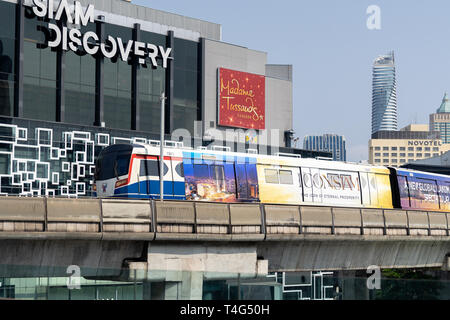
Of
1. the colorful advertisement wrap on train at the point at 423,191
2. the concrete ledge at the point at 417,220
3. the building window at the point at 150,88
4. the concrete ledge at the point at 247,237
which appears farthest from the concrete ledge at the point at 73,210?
the building window at the point at 150,88

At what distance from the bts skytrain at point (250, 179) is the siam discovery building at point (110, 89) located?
22889mm

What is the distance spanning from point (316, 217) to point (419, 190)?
1878 cm

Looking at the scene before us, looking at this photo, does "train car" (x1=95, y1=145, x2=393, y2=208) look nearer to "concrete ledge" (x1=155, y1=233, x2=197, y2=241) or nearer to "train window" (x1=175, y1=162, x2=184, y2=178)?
"train window" (x1=175, y1=162, x2=184, y2=178)

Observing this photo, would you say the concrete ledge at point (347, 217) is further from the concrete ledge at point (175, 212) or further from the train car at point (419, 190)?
the train car at point (419, 190)

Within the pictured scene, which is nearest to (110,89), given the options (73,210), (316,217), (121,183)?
(121,183)

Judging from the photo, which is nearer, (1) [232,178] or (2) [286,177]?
(1) [232,178]

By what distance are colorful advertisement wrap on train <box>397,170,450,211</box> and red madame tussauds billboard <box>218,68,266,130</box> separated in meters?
28.4

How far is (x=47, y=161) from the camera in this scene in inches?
2344

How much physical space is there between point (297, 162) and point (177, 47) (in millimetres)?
33556

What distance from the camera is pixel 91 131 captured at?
6297 cm

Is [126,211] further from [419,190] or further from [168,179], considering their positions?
[419,190]

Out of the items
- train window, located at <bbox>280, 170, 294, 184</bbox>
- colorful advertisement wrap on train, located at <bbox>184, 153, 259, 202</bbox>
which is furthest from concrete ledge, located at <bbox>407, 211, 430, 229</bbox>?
colorful advertisement wrap on train, located at <bbox>184, 153, 259, 202</bbox>

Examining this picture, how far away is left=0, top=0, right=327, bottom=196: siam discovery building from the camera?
59031 mm

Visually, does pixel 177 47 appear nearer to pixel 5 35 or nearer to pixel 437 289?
pixel 5 35
